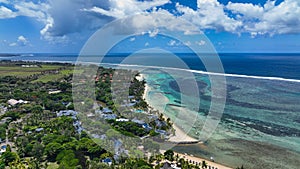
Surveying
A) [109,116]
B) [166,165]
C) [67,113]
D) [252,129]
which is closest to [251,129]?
[252,129]

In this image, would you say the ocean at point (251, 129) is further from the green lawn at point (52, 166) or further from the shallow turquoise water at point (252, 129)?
the green lawn at point (52, 166)

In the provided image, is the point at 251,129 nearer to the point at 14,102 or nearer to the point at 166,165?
the point at 166,165

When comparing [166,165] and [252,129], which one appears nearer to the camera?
[166,165]

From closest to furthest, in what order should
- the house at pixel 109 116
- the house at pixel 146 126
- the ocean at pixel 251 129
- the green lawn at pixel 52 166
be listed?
the green lawn at pixel 52 166 → the ocean at pixel 251 129 → the house at pixel 146 126 → the house at pixel 109 116

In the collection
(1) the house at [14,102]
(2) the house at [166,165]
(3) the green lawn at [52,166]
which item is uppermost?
(1) the house at [14,102]

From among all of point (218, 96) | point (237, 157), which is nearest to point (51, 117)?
point (237, 157)

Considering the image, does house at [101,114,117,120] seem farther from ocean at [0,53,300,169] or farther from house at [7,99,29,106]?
house at [7,99,29,106]

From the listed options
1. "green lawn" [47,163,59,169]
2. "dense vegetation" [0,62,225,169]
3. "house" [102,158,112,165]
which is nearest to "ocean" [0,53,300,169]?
"dense vegetation" [0,62,225,169]

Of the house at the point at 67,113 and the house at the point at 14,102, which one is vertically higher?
the house at the point at 14,102

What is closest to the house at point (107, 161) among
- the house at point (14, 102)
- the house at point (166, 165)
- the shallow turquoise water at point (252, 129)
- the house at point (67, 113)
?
the house at point (166, 165)

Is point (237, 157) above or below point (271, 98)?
below

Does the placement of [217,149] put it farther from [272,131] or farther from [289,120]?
[289,120]
